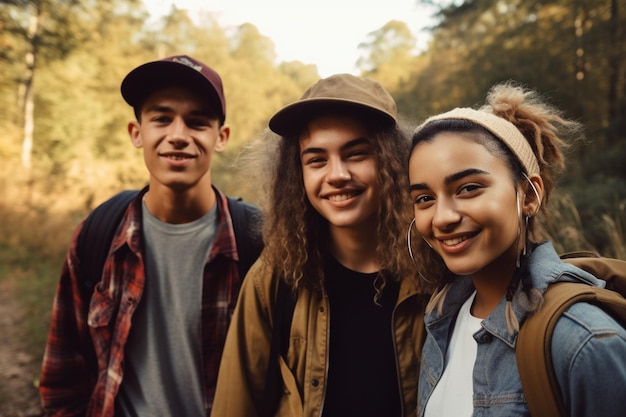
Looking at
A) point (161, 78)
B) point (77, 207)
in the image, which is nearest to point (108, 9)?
point (77, 207)

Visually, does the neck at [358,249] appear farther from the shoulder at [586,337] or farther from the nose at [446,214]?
the shoulder at [586,337]

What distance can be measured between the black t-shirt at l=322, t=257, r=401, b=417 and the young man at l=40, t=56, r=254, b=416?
621mm

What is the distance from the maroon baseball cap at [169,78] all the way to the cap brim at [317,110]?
48cm

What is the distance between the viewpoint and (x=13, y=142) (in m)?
15.1

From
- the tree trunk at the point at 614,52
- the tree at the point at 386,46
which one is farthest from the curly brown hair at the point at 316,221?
the tree at the point at 386,46

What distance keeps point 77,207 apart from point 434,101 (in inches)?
589

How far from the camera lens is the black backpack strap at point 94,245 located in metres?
2.18

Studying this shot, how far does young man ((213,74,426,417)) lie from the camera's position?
1.78 meters

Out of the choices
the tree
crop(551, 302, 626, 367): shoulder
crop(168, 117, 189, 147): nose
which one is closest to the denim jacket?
crop(551, 302, 626, 367): shoulder

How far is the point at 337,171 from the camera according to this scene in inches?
71.3

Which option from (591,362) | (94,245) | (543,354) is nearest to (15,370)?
(94,245)

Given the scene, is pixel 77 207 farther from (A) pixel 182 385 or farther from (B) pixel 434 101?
(B) pixel 434 101

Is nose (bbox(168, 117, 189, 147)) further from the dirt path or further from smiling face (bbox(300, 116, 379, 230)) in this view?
the dirt path

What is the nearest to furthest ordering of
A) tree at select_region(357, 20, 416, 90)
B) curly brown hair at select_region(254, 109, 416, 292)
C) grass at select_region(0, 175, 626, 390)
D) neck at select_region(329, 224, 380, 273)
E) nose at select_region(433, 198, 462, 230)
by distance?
nose at select_region(433, 198, 462, 230), curly brown hair at select_region(254, 109, 416, 292), neck at select_region(329, 224, 380, 273), grass at select_region(0, 175, 626, 390), tree at select_region(357, 20, 416, 90)
